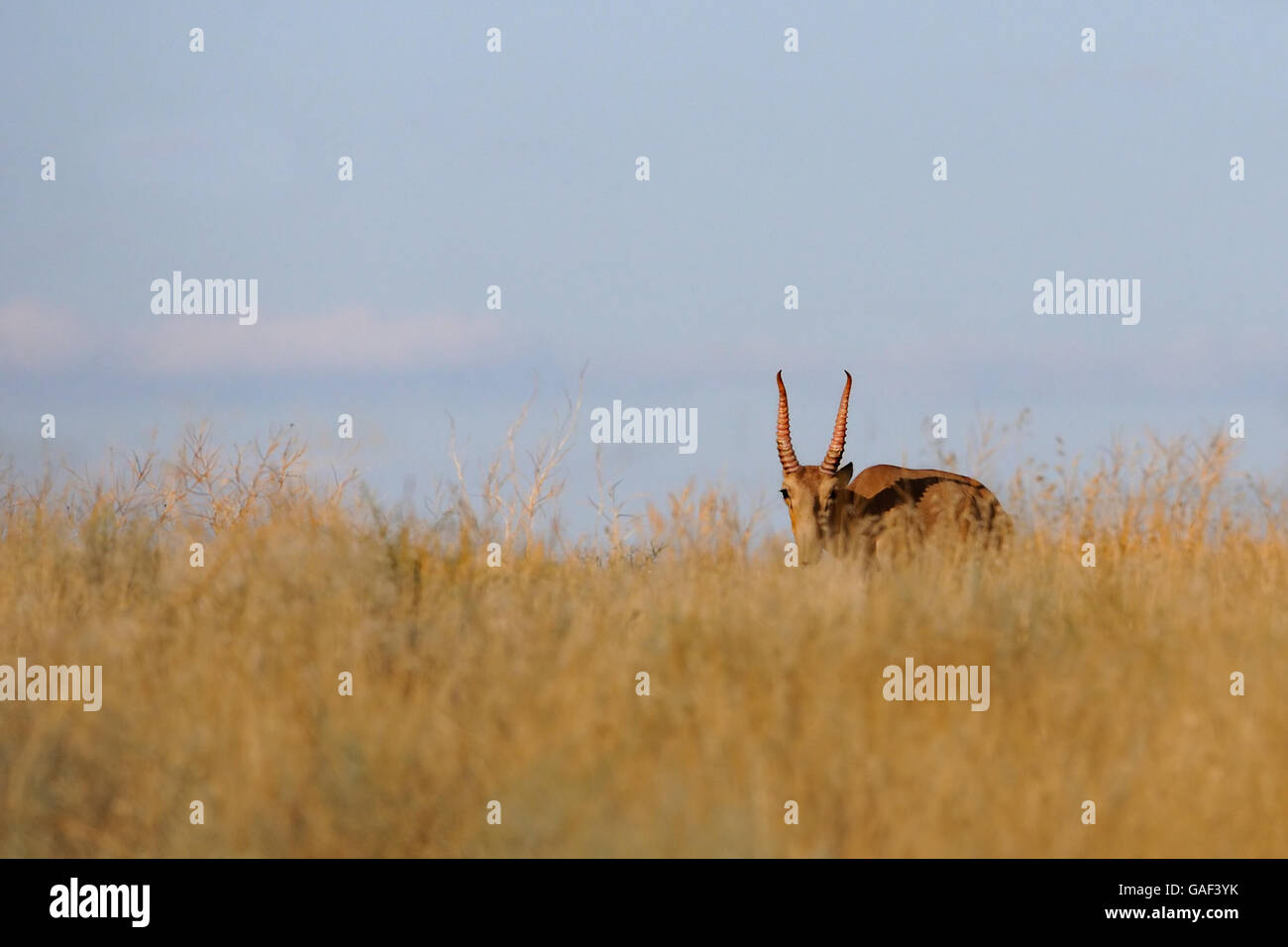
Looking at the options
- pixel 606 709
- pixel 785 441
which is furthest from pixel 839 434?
pixel 606 709

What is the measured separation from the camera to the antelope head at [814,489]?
1181 centimetres

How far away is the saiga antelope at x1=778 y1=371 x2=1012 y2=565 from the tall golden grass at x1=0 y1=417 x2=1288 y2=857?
82.2 inches

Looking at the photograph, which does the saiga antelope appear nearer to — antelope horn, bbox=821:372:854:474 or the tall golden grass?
antelope horn, bbox=821:372:854:474

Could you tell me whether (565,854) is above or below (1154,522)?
below

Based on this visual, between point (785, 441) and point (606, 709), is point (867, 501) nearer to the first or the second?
point (785, 441)

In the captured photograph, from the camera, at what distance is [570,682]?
610 cm

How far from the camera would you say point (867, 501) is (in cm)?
1267

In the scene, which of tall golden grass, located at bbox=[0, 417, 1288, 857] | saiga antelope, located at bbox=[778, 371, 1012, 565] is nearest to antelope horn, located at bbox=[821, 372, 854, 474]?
saiga antelope, located at bbox=[778, 371, 1012, 565]

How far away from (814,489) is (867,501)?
0.86 m

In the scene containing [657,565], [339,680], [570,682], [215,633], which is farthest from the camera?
[657,565]

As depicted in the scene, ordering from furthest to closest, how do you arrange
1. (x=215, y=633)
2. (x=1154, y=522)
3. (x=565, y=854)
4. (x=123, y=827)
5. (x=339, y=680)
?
1. (x=1154, y=522)
2. (x=215, y=633)
3. (x=339, y=680)
4. (x=123, y=827)
5. (x=565, y=854)
